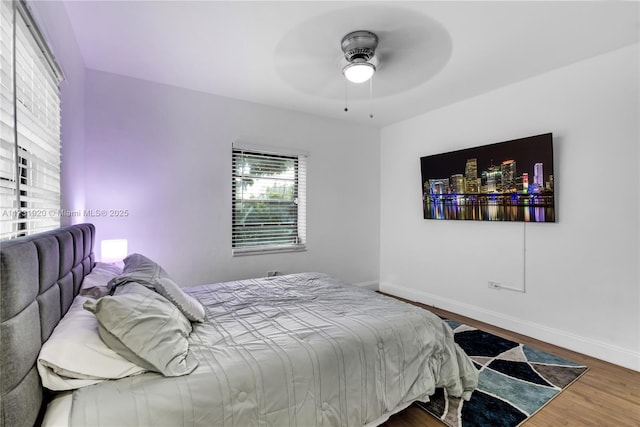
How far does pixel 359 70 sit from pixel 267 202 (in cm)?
202

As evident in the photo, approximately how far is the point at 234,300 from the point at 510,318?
2.90 metres

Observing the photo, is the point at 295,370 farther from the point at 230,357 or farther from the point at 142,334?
the point at 142,334

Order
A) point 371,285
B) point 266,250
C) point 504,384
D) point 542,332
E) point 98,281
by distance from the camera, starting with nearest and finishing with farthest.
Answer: point 98,281 → point 504,384 → point 542,332 → point 266,250 → point 371,285

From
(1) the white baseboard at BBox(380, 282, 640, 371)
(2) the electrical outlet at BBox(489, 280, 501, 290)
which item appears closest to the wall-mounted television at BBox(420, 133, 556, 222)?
(2) the electrical outlet at BBox(489, 280, 501, 290)

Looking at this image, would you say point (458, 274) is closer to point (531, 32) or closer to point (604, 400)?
point (604, 400)

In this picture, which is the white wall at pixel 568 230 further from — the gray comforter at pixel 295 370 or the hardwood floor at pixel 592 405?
the gray comforter at pixel 295 370

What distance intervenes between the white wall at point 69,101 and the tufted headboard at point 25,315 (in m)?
1.10

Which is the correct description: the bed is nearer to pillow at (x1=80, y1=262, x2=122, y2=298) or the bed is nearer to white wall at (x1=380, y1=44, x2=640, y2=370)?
pillow at (x1=80, y1=262, x2=122, y2=298)

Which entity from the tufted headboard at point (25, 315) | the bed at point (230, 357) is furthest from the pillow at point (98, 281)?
the tufted headboard at point (25, 315)

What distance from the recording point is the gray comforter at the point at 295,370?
1165mm

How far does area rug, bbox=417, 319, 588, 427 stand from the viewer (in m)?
1.86

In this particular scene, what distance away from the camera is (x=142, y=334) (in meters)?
1.27

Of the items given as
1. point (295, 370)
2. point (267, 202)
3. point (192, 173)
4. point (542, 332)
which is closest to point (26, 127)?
point (295, 370)

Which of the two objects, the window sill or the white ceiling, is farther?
the window sill
